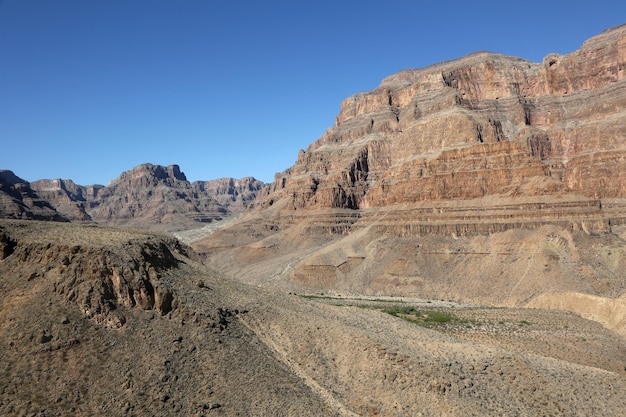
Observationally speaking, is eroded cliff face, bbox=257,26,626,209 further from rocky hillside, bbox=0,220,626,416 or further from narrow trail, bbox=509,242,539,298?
rocky hillside, bbox=0,220,626,416

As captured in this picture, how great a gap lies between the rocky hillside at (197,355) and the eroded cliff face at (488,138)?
2610 inches

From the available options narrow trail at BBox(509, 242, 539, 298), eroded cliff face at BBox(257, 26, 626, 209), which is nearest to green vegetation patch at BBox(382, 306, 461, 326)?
narrow trail at BBox(509, 242, 539, 298)

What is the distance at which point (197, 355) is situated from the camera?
22375 mm

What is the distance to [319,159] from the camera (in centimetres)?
16500

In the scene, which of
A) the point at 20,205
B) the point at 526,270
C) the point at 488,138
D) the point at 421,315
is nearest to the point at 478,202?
the point at 488,138

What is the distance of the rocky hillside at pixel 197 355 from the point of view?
19.2 meters

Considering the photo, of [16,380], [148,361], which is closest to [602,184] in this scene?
[148,361]

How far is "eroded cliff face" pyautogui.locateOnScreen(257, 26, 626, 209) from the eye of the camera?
8931 centimetres

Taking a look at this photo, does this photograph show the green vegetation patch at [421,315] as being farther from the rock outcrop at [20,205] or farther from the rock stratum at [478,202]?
the rock outcrop at [20,205]

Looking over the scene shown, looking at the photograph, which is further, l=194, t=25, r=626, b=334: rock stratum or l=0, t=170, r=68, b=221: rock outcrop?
l=0, t=170, r=68, b=221: rock outcrop

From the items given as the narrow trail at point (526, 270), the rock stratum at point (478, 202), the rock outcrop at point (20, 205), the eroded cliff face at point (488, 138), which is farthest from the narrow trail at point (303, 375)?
the rock outcrop at point (20, 205)

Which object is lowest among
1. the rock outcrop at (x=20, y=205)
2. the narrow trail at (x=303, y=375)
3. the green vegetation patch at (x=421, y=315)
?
the green vegetation patch at (x=421, y=315)

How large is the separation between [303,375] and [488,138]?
97.3 meters

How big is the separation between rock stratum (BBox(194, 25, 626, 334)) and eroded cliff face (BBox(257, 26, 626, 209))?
346 mm
